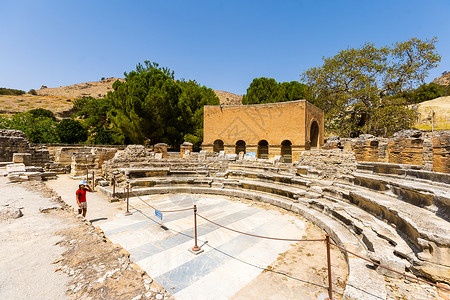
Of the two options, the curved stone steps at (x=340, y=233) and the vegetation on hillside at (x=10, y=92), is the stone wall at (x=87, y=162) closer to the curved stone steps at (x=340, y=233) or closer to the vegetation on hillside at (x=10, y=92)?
the curved stone steps at (x=340, y=233)

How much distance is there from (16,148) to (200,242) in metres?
15.2

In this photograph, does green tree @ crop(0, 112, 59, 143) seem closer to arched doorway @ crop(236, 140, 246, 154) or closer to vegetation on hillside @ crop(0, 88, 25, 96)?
arched doorway @ crop(236, 140, 246, 154)

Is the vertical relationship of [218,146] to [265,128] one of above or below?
below

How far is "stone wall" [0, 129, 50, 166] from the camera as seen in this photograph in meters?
12.7

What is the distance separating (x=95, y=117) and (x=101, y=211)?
29215 millimetres

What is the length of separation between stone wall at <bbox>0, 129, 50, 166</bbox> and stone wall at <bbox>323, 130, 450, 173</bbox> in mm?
18118

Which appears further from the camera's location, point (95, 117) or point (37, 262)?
point (95, 117)

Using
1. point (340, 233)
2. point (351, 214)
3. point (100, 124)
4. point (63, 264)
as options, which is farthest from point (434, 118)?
point (100, 124)

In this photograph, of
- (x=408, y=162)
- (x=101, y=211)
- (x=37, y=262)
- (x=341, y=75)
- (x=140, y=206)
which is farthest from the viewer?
(x=341, y=75)

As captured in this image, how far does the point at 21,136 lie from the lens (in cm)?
1399

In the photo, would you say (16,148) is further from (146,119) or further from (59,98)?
(59,98)

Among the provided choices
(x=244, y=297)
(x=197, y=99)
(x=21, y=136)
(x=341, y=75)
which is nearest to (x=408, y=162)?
(x=244, y=297)

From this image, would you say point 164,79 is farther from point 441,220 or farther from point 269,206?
point 441,220

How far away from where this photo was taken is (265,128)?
22500 mm
